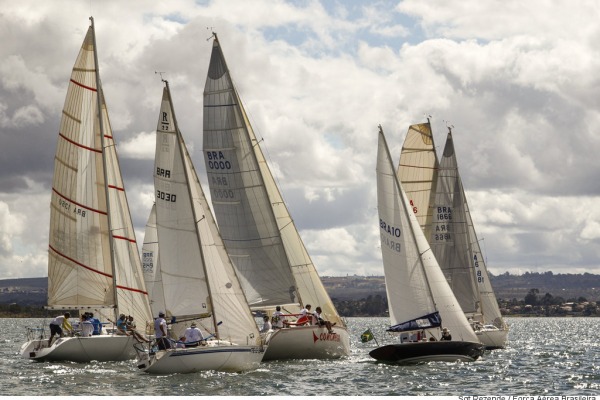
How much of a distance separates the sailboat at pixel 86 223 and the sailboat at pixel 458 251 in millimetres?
17569

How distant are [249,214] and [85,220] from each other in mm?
7765

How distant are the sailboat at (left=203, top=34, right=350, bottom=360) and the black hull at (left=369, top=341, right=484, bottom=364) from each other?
356cm

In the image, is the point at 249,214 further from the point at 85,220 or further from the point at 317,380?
the point at 317,380

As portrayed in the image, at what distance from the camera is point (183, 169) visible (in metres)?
40.2

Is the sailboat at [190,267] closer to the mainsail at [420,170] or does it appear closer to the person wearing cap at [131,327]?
the person wearing cap at [131,327]

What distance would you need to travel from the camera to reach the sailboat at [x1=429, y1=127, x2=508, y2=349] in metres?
58.5

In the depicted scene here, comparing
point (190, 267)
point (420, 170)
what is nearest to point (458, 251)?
point (420, 170)

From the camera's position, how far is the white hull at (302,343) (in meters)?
43.6

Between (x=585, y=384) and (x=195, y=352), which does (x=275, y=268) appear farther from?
(x=585, y=384)

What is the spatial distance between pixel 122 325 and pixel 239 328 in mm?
9341

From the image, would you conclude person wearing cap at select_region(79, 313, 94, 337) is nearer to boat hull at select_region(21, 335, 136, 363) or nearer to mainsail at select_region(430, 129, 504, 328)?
boat hull at select_region(21, 335, 136, 363)

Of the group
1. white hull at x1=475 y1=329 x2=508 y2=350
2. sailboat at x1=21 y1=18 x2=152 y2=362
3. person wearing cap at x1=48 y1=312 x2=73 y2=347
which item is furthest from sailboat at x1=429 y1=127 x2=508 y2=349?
person wearing cap at x1=48 y1=312 x2=73 y2=347

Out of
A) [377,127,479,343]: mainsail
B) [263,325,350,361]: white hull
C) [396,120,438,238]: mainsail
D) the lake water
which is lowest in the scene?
the lake water

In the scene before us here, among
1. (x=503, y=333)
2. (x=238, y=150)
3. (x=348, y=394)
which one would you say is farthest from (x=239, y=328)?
(x=503, y=333)
